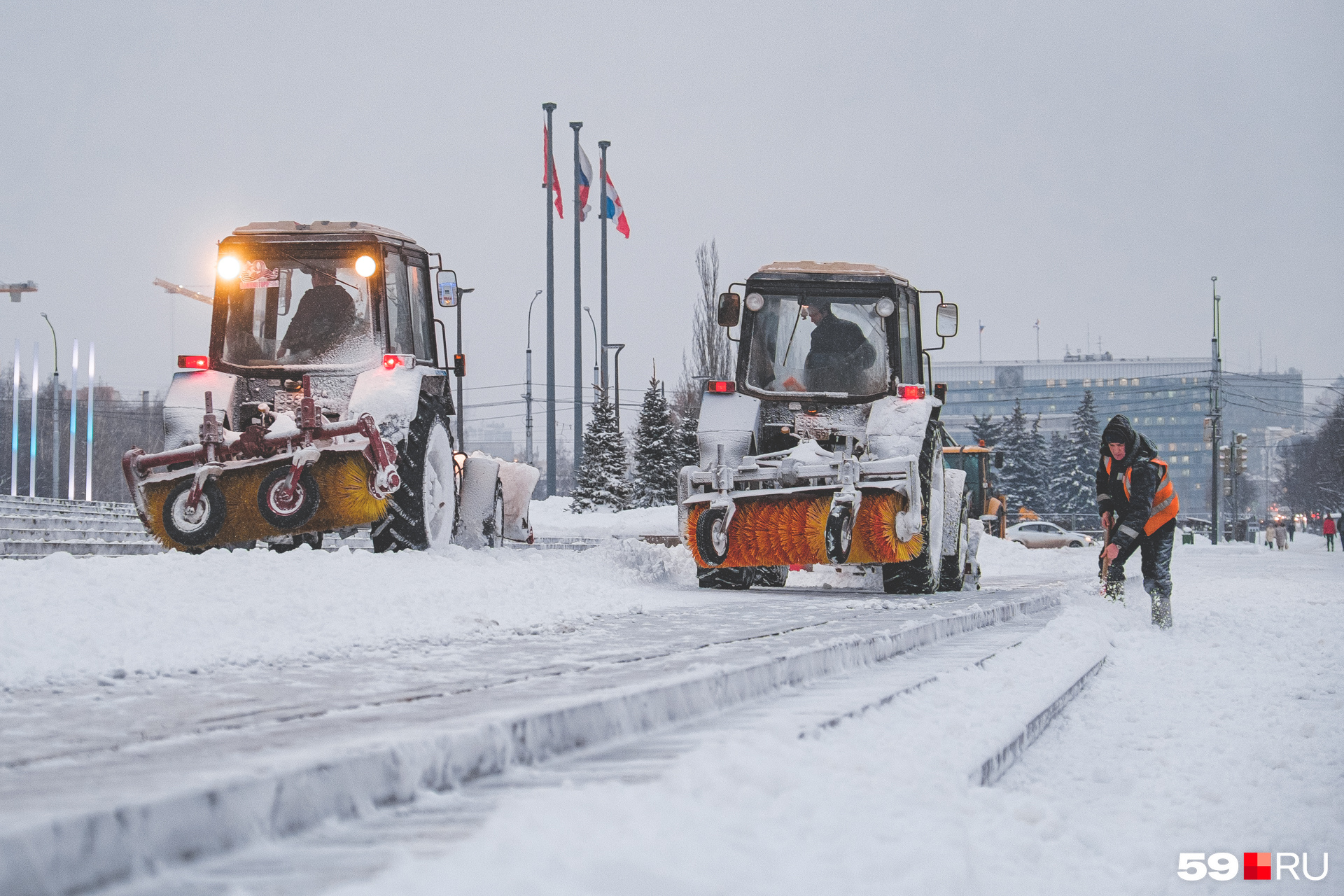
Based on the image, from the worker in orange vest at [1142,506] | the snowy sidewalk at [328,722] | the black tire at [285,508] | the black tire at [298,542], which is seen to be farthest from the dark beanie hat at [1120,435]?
the black tire at [298,542]

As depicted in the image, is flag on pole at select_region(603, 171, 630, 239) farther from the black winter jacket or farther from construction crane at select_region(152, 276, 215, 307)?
the black winter jacket

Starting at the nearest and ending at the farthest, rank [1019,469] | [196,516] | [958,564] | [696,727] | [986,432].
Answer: [696,727] → [196,516] → [958,564] → [986,432] → [1019,469]

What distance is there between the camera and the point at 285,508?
34.1 ft

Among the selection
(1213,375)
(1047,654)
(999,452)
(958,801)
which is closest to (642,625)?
(1047,654)

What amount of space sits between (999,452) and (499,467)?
19.2 metres

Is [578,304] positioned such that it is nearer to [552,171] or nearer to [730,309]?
[552,171]

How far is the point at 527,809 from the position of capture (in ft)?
10.4

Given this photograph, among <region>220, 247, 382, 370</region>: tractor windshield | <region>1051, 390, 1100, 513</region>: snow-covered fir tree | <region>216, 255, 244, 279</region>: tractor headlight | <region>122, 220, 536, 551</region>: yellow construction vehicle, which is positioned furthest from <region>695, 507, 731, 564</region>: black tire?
<region>1051, 390, 1100, 513</region>: snow-covered fir tree

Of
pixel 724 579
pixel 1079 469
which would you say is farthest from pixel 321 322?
pixel 1079 469

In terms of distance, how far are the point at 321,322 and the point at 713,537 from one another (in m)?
3.89

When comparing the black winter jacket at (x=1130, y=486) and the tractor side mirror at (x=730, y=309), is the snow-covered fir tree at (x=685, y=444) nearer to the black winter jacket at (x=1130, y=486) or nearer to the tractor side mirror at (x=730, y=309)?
the tractor side mirror at (x=730, y=309)

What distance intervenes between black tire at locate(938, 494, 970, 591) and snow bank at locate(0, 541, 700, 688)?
404 centimetres

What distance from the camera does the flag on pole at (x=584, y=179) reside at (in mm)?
43969

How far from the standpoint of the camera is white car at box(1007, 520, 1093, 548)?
1945 inches
